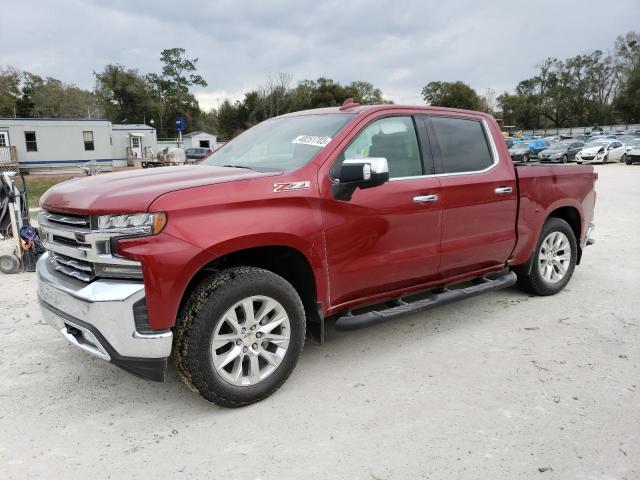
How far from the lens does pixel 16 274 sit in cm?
668

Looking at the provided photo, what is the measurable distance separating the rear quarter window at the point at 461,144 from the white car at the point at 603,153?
31267 millimetres

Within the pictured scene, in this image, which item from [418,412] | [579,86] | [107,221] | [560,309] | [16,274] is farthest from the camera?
[579,86]

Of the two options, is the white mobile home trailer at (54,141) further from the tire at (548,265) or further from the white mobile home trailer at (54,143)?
the tire at (548,265)

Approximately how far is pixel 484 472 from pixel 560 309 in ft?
9.68

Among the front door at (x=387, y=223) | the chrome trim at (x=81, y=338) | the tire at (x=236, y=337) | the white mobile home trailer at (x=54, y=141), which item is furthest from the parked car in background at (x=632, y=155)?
the chrome trim at (x=81, y=338)

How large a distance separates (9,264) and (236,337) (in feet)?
16.3

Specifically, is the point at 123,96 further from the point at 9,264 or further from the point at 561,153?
the point at 9,264

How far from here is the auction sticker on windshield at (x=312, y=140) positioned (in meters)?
3.65

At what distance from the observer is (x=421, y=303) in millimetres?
4094

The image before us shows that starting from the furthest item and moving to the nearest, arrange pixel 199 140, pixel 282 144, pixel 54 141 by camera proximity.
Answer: pixel 199 140, pixel 54 141, pixel 282 144

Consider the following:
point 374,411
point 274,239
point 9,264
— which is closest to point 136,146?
point 9,264

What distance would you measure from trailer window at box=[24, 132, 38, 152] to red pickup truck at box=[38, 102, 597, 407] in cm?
3541

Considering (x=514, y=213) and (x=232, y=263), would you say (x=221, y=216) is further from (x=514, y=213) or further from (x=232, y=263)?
(x=514, y=213)

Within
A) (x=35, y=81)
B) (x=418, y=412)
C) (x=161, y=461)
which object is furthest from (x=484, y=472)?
(x=35, y=81)
